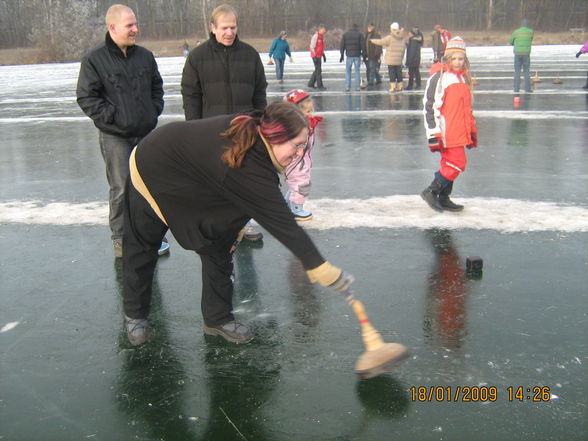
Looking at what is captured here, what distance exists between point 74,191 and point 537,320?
517 centimetres

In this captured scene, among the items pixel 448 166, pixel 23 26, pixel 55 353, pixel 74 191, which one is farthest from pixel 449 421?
pixel 23 26

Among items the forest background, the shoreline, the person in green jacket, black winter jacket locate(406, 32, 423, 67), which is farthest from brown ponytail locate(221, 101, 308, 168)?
the forest background

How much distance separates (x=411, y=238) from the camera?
509cm

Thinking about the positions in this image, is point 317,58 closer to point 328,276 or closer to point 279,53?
point 279,53

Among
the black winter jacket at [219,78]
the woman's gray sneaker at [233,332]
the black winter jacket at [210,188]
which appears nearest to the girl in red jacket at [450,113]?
the black winter jacket at [219,78]

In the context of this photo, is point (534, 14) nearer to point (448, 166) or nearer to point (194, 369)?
point (448, 166)

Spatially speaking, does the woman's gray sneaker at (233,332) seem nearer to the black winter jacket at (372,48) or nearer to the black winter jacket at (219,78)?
the black winter jacket at (219,78)

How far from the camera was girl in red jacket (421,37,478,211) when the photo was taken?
18.6ft

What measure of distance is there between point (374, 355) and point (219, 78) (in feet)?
8.91

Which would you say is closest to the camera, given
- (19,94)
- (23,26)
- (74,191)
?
(74,191)

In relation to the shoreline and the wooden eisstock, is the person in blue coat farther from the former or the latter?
the shoreline

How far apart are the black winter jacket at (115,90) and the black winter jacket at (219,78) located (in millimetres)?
364

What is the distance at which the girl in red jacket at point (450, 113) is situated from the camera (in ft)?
18.6
